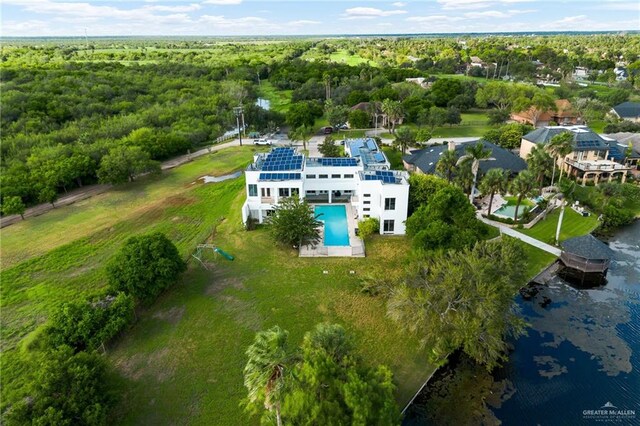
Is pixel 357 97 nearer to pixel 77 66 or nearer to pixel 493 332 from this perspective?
pixel 493 332

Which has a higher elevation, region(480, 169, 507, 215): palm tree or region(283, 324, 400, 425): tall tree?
region(480, 169, 507, 215): palm tree

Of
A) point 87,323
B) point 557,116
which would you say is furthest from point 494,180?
point 557,116

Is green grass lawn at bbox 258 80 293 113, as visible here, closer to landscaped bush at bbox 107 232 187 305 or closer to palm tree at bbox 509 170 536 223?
palm tree at bbox 509 170 536 223

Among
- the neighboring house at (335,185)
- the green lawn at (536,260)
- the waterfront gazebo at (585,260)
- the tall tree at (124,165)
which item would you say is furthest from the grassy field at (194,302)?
the waterfront gazebo at (585,260)

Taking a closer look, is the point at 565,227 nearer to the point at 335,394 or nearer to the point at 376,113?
the point at 335,394

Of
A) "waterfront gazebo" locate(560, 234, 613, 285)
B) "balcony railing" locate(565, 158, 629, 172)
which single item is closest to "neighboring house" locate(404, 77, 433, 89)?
"balcony railing" locate(565, 158, 629, 172)
